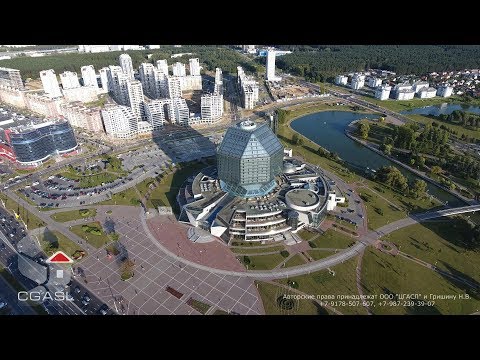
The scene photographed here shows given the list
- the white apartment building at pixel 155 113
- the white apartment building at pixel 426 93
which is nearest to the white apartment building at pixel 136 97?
the white apartment building at pixel 155 113

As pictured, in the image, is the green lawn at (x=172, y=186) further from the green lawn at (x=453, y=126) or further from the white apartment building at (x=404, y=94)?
the white apartment building at (x=404, y=94)

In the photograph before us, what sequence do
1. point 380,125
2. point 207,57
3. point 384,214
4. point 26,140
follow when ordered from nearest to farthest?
point 384,214
point 26,140
point 380,125
point 207,57

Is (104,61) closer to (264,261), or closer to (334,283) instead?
(264,261)

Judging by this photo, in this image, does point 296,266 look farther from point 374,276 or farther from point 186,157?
point 186,157

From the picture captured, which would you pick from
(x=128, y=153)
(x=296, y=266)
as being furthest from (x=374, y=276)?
(x=128, y=153)

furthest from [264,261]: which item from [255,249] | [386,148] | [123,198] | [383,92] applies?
[383,92]

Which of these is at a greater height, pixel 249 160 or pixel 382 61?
pixel 382 61

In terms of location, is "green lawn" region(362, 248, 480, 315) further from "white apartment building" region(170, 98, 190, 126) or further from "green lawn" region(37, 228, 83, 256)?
"white apartment building" region(170, 98, 190, 126)

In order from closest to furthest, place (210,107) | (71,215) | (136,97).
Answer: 1. (71,215)
2. (210,107)
3. (136,97)
